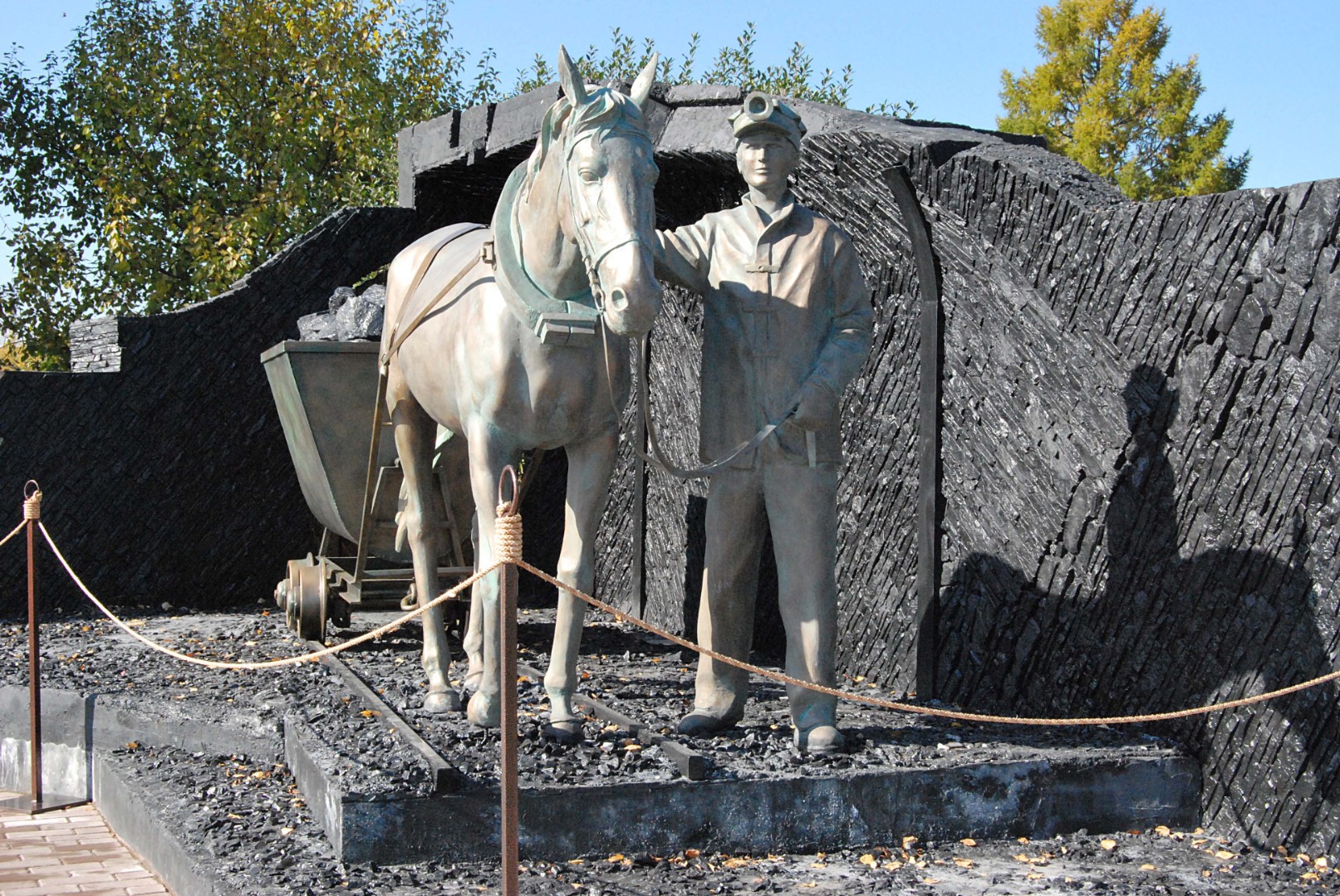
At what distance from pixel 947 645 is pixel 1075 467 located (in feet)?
3.81

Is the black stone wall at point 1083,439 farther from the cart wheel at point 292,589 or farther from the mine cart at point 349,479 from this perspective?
the cart wheel at point 292,589

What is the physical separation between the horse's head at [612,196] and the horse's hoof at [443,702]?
1.99 m

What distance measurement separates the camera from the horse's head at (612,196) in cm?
419

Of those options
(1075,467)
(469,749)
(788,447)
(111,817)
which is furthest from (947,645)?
(111,817)

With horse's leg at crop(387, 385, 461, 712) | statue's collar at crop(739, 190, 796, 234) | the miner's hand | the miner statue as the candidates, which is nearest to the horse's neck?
the miner statue

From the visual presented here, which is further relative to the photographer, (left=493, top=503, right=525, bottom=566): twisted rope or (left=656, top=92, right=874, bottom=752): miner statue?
(left=656, top=92, right=874, bottom=752): miner statue

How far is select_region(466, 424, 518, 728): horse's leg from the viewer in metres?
5.06

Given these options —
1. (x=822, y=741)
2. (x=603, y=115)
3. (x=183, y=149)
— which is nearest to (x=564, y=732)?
(x=822, y=741)

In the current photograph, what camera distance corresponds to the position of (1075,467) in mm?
5547

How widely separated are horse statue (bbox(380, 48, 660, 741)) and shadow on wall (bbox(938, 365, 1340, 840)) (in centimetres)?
192

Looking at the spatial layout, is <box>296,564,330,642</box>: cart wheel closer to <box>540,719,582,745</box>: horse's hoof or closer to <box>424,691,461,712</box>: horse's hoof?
<box>424,691,461,712</box>: horse's hoof

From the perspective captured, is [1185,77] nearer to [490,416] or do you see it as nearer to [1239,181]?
[1239,181]

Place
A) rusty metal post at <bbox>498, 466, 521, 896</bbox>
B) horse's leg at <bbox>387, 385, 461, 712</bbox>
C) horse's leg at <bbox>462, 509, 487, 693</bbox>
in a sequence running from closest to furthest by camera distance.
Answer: rusty metal post at <bbox>498, 466, 521, 896</bbox> < horse's leg at <bbox>462, 509, 487, 693</bbox> < horse's leg at <bbox>387, 385, 461, 712</bbox>

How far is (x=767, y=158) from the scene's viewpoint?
5.18m
